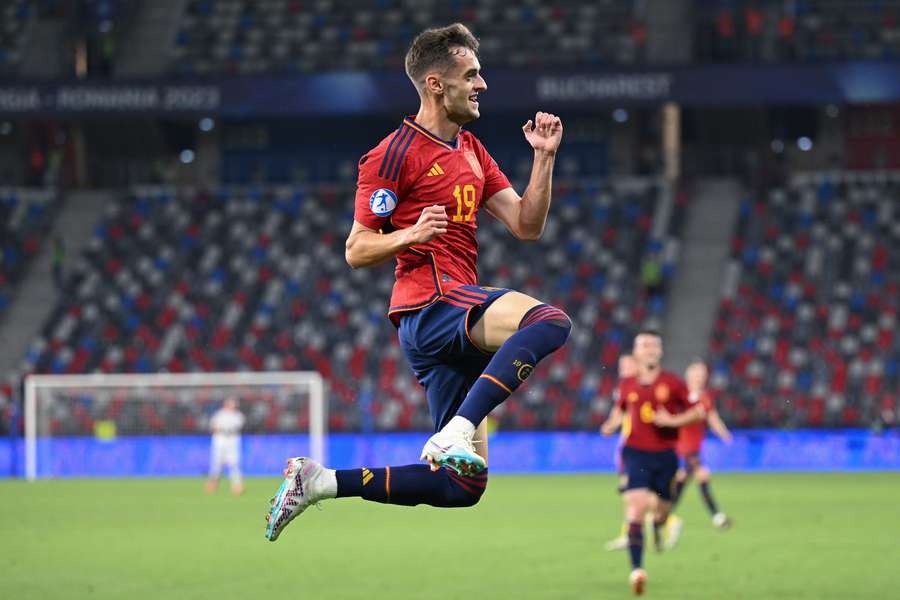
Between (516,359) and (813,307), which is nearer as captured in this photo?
(516,359)

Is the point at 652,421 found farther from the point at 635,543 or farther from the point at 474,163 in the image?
the point at 474,163

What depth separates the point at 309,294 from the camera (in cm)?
3259

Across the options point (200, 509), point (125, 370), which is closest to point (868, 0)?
point (125, 370)

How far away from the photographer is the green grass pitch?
12.0 metres

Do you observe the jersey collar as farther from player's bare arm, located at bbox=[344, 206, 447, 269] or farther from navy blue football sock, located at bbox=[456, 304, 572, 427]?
navy blue football sock, located at bbox=[456, 304, 572, 427]

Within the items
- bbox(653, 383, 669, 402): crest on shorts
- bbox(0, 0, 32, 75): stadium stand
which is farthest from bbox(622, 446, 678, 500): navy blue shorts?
bbox(0, 0, 32, 75): stadium stand

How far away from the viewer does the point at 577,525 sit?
17.6m

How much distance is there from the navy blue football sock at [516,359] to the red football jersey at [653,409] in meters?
6.86

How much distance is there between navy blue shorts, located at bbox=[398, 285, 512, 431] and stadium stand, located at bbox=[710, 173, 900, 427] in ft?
70.7

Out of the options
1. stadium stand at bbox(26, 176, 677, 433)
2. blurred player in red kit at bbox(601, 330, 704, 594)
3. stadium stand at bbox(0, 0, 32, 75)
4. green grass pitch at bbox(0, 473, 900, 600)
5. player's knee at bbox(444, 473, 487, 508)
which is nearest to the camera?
player's knee at bbox(444, 473, 487, 508)

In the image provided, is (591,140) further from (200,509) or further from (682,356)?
(200,509)

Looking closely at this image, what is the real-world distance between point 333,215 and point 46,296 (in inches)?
271

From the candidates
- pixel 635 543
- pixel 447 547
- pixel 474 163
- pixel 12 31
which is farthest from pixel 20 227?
pixel 474 163

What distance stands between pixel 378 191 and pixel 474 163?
611 mm
